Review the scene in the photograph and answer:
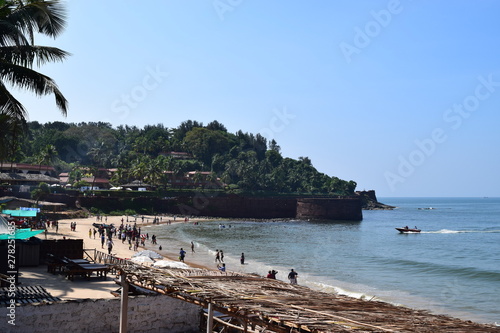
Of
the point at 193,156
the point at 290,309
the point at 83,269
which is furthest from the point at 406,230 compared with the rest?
the point at 193,156

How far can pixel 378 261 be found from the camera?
41562 mm

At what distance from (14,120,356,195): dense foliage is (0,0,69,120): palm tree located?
82601mm

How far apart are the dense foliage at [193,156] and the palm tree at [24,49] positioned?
82.6 m

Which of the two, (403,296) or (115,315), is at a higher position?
(115,315)

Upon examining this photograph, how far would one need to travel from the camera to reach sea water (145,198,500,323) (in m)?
26.1

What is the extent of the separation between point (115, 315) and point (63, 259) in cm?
598

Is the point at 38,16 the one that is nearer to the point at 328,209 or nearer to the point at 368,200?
the point at 328,209

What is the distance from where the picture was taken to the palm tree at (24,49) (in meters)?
13.0

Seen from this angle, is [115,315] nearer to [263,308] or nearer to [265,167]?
[263,308]

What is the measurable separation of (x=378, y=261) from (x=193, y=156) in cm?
9740

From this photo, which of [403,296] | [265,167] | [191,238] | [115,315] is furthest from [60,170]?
[115,315]

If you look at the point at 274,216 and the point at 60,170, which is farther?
the point at 60,170

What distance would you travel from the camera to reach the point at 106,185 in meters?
91.4

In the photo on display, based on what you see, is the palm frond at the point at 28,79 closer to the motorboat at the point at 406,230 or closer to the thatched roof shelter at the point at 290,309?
the thatched roof shelter at the point at 290,309
